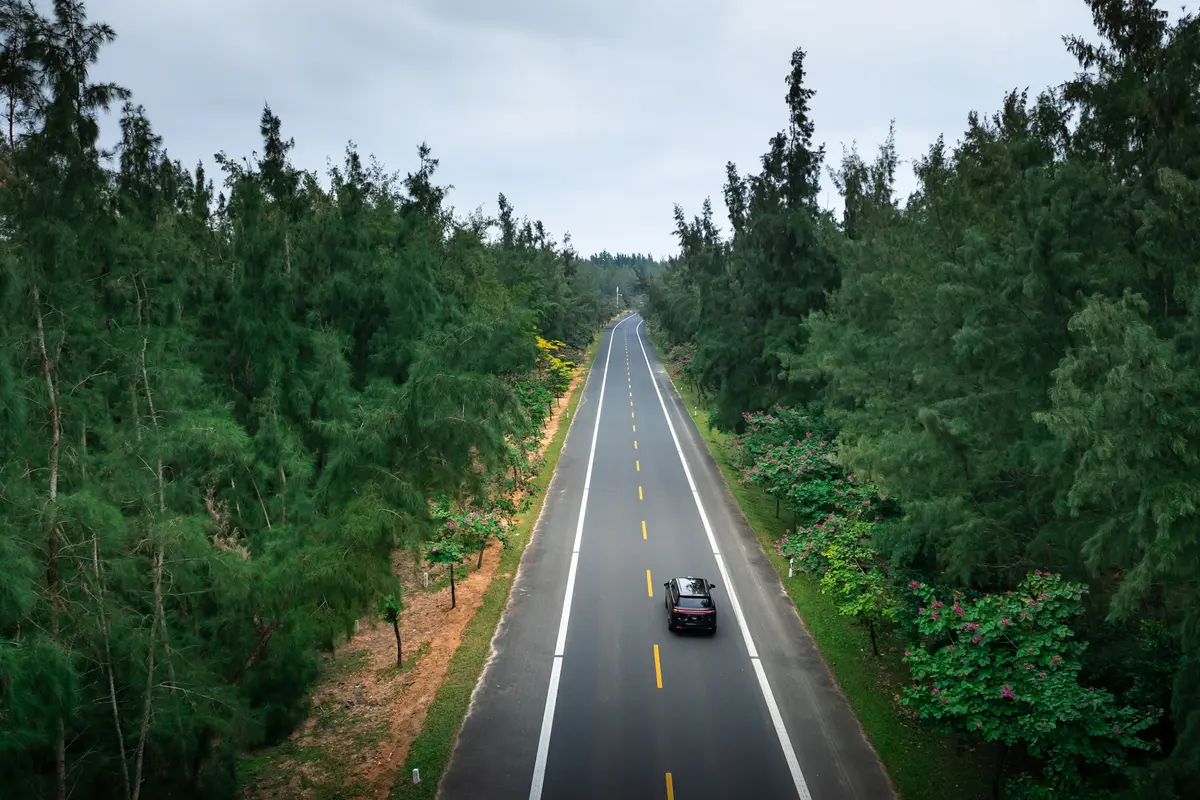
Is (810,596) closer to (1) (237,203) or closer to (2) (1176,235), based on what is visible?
(2) (1176,235)

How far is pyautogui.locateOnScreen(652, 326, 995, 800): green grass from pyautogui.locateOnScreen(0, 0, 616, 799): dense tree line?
10.2 metres

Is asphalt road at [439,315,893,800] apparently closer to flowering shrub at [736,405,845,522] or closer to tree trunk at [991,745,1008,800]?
tree trunk at [991,745,1008,800]

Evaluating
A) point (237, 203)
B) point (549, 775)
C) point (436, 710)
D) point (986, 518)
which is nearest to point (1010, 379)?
point (986, 518)

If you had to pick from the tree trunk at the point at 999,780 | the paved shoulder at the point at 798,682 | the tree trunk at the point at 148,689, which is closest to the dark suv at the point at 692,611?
the paved shoulder at the point at 798,682

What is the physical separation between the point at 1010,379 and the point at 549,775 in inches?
493

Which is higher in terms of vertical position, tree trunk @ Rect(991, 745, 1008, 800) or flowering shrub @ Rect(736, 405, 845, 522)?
flowering shrub @ Rect(736, 405, 845, 522)

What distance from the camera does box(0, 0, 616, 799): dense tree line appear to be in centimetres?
1083

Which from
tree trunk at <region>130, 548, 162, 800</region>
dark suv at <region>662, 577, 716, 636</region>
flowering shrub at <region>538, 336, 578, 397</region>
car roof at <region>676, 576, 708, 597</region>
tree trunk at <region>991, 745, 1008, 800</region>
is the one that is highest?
flowering shrub at <region>538, 336, 578, 397</region>

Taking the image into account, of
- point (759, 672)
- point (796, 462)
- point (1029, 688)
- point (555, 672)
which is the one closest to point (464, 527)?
point (555, 672)

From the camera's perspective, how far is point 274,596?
14.3 meters

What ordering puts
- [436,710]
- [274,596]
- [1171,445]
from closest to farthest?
[1171,445]
[274,596]
[436,710]

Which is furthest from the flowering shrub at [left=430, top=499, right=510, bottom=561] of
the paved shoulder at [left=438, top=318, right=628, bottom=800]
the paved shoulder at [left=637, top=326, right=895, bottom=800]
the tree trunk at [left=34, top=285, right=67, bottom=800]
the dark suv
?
the tree trunk at [left=34, top=285, right=67, bottom=800]

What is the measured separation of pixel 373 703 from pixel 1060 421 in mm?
16229

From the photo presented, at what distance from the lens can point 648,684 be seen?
1806 cm
